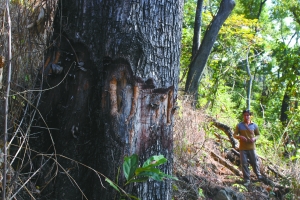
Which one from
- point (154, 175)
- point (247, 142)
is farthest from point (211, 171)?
point (154, 175)

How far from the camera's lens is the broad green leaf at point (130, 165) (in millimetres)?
2676

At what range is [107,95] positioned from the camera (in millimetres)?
2859

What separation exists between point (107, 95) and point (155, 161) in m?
0.60

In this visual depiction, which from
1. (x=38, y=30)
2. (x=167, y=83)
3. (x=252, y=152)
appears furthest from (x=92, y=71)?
(x=252, y=152)

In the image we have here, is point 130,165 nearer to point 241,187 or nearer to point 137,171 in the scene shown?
point 137,171

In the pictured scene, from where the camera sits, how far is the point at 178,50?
3.08 meters

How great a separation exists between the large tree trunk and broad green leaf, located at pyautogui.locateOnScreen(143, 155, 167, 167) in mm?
102

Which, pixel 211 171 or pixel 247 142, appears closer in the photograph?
pixel 211 171

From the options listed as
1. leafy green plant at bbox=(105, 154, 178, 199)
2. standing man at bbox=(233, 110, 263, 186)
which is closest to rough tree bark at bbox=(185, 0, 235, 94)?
standing man at bbox=(233, 110, 263, 186)

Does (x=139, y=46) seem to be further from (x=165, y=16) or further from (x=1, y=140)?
(x=1, y=140)

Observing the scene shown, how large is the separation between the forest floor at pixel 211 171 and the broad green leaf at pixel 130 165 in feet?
7.49

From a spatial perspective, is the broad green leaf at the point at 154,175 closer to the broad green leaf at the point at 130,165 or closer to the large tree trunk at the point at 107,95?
the broad green leaf at the point at 130,165

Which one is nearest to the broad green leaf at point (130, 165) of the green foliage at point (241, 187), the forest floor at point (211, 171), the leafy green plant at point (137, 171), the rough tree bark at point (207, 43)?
the leafy green plant at point (137, 171)

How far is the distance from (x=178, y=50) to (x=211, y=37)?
7.94 m
